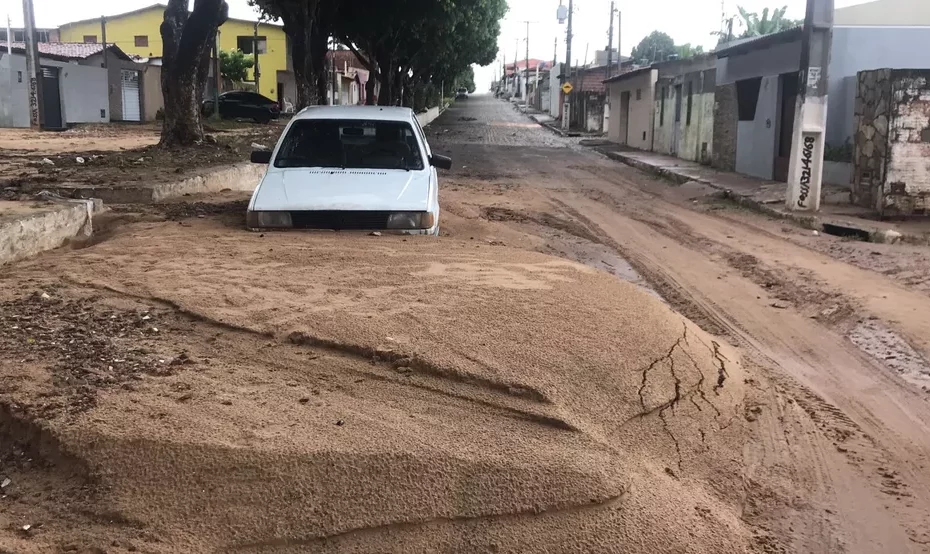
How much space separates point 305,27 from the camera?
68.2ft

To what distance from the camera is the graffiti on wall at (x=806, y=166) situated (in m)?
12.7

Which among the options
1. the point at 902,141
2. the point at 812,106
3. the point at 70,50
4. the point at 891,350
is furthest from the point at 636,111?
the point at 70,50

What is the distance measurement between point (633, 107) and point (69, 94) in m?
22.4

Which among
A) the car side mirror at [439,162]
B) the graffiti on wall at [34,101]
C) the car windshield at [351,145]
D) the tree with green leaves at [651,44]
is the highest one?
the tree with green leaves at [651,44]

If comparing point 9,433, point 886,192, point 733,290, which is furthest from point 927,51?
point 9,433

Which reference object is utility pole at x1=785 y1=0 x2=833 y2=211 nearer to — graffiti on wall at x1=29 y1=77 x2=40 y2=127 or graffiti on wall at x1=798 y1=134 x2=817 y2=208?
graffiti on wall at x1=798 y1=134 x2=817 y2=208

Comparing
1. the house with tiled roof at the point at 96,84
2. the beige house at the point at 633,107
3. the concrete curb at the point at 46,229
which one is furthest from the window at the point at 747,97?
the house with tiled roof at the point at 96,84

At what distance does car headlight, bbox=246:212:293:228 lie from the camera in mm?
7334

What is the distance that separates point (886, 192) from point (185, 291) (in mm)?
10634

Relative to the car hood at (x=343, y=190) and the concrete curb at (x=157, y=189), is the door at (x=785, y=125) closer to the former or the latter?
Result: the concrete curb at (x=157, y=189)

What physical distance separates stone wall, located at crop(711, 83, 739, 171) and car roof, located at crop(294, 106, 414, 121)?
43.5ft

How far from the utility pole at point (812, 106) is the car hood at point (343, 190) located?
291 inches

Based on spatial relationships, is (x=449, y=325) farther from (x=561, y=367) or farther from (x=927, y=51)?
(x=927, y=51)

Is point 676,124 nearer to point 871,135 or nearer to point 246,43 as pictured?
point 871,135
